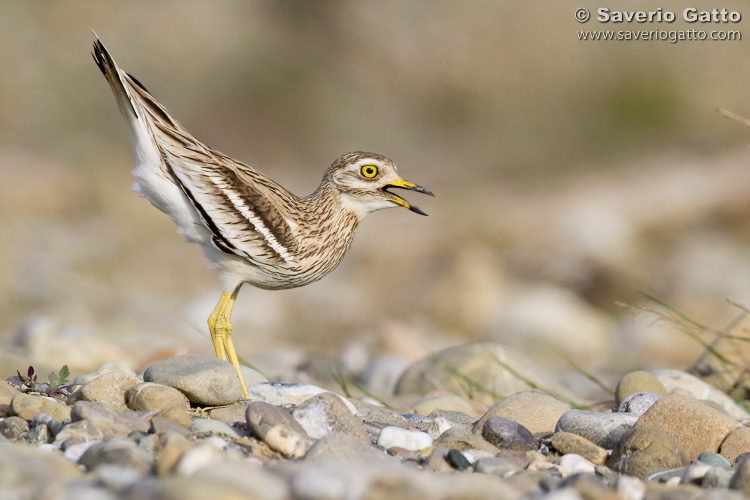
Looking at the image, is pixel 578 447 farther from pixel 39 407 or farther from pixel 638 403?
pixel 39 407

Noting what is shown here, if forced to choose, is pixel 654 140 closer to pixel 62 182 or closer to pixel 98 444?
pixel 62 182

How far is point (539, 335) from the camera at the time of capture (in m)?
10.5

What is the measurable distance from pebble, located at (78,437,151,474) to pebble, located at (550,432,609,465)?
1.91 m

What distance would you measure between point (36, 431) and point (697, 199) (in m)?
12.4

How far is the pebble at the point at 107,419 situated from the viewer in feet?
11.7

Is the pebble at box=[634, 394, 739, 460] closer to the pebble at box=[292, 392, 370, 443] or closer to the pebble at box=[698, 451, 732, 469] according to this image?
the pebble at box=[698, 451, 732, 469]

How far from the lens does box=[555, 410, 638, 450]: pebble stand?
4.05 metres

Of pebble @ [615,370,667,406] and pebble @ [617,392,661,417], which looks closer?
pebble @ [617,392,661,417]

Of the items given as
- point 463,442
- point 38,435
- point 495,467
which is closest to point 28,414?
point 38,435

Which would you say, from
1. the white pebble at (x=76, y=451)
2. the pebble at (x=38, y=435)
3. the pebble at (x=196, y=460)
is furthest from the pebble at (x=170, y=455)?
the pebble at (x=38, y=435)

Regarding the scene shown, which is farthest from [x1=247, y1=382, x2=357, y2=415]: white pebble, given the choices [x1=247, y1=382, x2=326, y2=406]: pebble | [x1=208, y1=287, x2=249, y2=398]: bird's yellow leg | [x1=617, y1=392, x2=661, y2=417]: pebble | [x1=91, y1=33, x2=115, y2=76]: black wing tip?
[x1=91, y1=33, x2=115, y2=76]: black wing tip

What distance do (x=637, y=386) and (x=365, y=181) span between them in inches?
83.1

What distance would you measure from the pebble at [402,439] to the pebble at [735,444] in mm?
1421

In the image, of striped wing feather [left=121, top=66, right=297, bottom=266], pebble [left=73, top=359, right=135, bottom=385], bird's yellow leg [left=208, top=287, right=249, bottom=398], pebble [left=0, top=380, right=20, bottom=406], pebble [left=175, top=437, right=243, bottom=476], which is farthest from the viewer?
bird's yellow leg [left=208, top=287, right=249, bottom=398]
